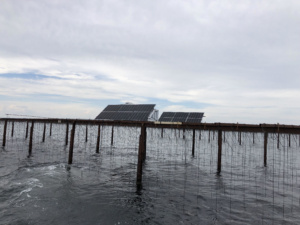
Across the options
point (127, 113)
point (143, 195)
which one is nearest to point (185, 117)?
point (127, 113)

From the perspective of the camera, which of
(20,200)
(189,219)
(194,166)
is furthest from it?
(194,166)

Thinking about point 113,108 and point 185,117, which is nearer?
point 185,117

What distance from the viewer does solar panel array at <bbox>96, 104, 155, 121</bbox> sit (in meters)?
56.3

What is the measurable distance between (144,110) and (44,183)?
46.1 m

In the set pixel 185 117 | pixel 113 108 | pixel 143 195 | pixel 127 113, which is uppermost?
pixel 113 108

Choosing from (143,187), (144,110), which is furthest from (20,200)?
(144,110)

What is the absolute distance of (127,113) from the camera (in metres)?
59.2

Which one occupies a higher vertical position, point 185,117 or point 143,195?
point 185,117

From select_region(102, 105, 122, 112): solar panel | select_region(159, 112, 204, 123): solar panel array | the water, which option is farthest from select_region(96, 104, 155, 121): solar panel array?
the water

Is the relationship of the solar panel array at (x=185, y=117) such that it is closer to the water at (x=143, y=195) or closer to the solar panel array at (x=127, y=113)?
the solar panel array at (x=127, y=113)

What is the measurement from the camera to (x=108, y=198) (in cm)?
1220

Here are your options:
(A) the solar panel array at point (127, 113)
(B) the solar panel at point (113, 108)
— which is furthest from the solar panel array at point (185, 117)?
(B) the solar panel at point (113, 108)

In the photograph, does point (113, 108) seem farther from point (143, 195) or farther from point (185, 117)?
point (143, 195)

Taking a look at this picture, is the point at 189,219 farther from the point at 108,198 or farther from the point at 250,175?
the point at 250,175
